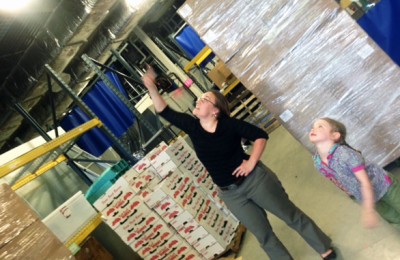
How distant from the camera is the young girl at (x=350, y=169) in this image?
2094mm

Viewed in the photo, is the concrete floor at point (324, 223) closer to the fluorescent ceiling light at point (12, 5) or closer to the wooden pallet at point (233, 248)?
the wooden pallet at point (233, 248)

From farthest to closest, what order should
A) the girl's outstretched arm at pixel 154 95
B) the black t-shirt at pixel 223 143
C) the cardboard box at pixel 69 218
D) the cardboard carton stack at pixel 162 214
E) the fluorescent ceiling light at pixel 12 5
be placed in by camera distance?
the fluorescent ceiling light at pixel 12 5
the cardboard carton stack at pixel 162 214
the cardboard box at pixel 69 218
the girl's outstretched arm at pixel 154 95
the black t-shirt at pixel 223 143

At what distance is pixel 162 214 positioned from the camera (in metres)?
3.33

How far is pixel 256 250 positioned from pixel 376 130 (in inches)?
66.3

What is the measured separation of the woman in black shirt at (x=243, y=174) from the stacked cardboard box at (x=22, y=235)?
1.22m

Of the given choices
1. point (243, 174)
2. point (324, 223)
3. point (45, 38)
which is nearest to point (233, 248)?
point (324, 223)

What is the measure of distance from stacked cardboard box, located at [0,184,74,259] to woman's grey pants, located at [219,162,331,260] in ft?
4.20

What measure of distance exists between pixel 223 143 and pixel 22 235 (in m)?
1.48

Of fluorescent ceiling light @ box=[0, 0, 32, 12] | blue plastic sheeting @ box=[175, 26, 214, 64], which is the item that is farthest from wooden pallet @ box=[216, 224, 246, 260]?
blue plastic sheeting @ box=[175, 26, 214, 64]

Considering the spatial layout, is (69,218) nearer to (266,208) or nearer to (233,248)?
(233,248)

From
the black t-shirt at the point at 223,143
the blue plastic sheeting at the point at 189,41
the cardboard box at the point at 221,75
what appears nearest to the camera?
the black t-shirt at the point at 223,143

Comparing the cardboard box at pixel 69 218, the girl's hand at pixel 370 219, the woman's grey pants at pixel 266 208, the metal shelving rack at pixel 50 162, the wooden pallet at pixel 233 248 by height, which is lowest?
the wooden pallet at pixel 233 248

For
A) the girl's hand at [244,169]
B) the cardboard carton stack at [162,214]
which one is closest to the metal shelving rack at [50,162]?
the cardboard carton stack at [162,214]

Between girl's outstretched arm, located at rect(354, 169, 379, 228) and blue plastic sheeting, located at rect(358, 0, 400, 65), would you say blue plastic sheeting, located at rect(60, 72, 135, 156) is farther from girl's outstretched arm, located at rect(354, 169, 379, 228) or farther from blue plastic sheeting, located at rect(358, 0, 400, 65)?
girl's outstretched arm, located at rect(354, 169, 379, 228)
